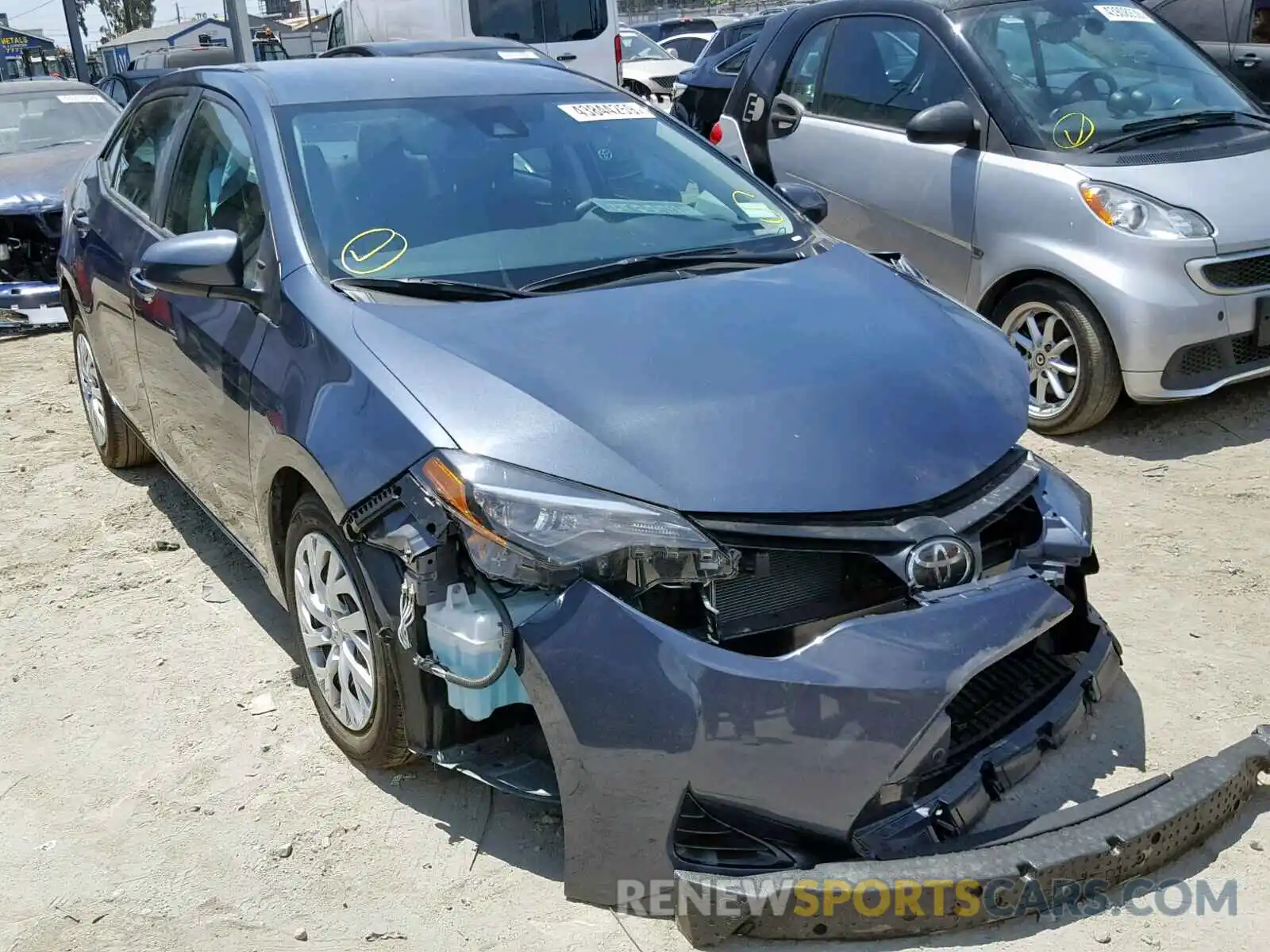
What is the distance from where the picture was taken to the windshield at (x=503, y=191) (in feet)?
10.4

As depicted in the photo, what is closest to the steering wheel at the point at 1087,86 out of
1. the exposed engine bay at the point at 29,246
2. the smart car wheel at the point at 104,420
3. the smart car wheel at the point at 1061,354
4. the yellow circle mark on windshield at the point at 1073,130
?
the yellow circle mark on windshield at the point at 1073,130

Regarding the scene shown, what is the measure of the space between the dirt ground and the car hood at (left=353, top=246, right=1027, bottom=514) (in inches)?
35.8

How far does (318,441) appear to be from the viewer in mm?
2752

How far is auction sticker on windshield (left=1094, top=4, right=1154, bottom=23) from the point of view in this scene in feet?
19.0

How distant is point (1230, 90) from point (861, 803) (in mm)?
4820

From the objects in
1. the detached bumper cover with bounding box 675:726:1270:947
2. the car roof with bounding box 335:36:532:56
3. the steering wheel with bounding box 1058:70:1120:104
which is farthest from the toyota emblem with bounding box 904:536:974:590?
the car roof with bounding box 335:36:532:56

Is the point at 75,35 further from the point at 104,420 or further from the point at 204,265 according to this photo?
the point at 204,265

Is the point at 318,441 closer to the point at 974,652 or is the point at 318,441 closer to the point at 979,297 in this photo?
the point at 974,652

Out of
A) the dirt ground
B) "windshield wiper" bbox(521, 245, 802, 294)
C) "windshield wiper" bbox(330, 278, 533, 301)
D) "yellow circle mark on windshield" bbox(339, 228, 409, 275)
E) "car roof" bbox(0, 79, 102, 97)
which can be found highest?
"car roof" bbox(0, 79, 102, 97)

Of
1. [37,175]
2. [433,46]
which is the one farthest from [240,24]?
[37,175]

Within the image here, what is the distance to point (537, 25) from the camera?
12.2 metres

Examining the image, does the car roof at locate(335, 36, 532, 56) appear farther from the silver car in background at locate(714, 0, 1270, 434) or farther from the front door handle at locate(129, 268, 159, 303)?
the front door handle at locate(129, 268, 159, 303)

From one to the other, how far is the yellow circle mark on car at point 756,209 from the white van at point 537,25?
28.8 feet

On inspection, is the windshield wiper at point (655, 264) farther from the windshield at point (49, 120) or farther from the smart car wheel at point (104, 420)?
the windshield at point (49, 120)
